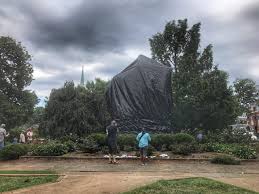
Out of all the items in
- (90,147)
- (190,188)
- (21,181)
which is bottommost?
(190,188)

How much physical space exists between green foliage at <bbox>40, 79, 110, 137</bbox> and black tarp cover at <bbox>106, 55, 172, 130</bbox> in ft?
22.1

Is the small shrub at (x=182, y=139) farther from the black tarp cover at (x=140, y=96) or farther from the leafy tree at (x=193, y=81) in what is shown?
the leafy tree at (x=193, y=81)

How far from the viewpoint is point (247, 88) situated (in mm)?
71375

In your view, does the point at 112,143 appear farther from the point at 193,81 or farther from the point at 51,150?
the point at 193,81

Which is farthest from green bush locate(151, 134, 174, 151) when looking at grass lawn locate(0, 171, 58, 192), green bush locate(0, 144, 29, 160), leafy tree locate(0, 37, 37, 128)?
leafy tree locate(0, 37, 37, 128)

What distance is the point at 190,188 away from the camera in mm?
9961

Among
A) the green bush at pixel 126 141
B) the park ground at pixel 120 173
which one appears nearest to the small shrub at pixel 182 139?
the green bush at pixel 126 141

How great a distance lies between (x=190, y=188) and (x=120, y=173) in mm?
3460

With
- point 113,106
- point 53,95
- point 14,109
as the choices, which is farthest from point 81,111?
point 14,109

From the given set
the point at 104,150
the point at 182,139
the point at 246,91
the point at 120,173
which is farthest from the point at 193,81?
the point at 246,91

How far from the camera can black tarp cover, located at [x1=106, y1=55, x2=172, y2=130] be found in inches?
840

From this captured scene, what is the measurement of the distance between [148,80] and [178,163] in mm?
7346

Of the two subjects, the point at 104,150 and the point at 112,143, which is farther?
the point at 104,150

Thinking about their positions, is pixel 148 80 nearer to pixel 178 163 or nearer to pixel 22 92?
pixel 178 163
